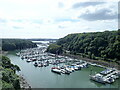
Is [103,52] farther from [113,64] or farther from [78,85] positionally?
[78,85]

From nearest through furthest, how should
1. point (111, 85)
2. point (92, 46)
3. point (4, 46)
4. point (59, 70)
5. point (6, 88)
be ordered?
point (6, 88), point (111, 85), point (59, 70), point (92, 46), point (4, 46)

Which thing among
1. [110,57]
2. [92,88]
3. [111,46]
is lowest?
[92,88]

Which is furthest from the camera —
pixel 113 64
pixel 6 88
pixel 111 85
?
pixel 113 64

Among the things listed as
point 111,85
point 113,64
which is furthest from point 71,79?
point 113,64

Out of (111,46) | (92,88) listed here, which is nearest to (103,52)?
(111,46)

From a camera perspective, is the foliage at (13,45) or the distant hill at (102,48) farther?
the foliage at (13,45)

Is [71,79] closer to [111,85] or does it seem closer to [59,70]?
[59,70]

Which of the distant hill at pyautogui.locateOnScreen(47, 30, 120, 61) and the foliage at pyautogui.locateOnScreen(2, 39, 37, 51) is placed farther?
the foliage at pyautogui.locateOnScreen(2, 39, 37, 51)

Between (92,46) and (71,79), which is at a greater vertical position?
(92,46)

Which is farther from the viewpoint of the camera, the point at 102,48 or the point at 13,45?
the point at 13,45

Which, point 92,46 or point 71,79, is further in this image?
point 92,46
